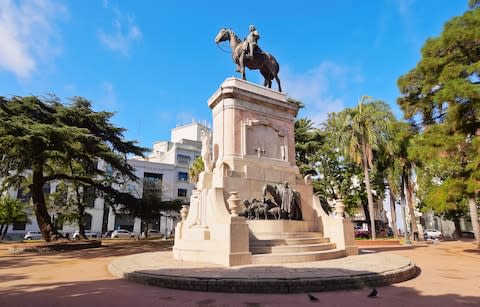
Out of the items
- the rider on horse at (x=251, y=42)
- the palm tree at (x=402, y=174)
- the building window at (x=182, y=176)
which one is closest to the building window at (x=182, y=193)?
the building window at (x=182, y=176)

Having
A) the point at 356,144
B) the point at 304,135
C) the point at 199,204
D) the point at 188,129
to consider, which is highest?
the point at 188,129

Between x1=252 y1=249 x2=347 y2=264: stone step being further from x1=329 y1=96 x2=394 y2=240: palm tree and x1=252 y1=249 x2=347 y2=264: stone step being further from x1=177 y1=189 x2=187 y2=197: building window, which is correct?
x1=177 y1=189 x2=187 y2=197: building window

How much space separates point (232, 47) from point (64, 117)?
43.3 feet

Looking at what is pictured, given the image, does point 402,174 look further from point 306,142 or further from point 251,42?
point 251,42

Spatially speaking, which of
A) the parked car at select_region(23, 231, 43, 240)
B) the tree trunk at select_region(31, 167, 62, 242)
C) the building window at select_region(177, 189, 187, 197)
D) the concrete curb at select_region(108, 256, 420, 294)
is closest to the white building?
the building window at select_region(177, 189, 187, 197)

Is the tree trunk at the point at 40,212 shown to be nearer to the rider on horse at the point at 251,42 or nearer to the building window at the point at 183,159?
the rider on horse at the point at 251,42

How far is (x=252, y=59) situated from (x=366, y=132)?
54.0 ft

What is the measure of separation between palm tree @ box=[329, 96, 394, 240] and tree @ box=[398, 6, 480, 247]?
1028 centimetres

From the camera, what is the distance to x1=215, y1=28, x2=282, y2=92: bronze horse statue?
15500 millimetres

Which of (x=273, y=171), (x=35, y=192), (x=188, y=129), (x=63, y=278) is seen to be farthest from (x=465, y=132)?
(x=188, y=129)

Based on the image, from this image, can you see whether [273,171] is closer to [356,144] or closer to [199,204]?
[199,204]

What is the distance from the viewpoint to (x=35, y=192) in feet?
70.8

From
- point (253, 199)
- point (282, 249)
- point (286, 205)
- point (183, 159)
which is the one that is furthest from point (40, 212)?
point (183, 159)

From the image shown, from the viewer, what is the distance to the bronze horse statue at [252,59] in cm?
1550
